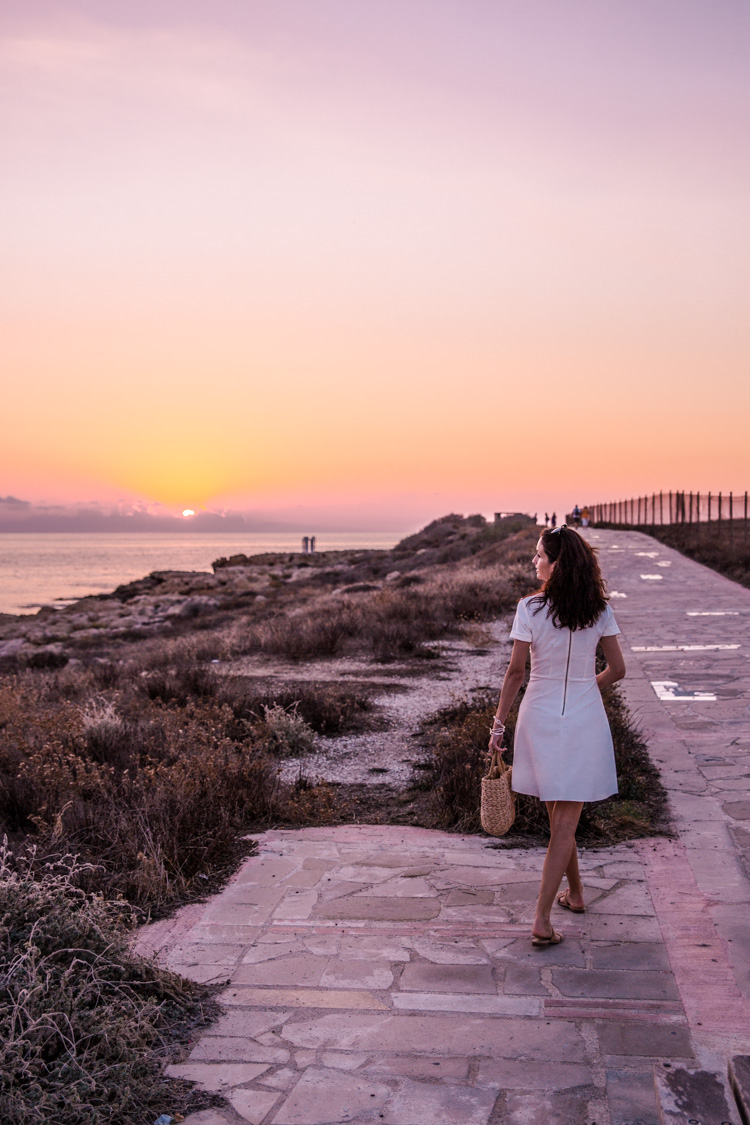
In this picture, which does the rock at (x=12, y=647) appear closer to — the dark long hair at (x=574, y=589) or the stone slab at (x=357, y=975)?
the stone slab at (x=357, y=975)

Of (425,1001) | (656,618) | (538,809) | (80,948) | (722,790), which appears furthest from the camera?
(656,618)

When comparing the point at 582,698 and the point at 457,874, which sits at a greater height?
the point at 582,698

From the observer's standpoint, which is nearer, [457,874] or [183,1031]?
[183,1031]

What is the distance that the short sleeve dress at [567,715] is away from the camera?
12.8ft

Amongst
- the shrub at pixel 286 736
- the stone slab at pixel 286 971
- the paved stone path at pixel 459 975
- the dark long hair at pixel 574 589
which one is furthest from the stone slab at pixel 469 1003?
the shrub at pixel 286 736

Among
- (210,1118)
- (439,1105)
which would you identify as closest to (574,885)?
(439,1105)

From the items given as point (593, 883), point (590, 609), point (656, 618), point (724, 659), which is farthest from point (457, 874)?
point (656, 618)

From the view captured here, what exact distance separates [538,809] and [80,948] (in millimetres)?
3108

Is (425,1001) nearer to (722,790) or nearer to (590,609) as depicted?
(590,609)

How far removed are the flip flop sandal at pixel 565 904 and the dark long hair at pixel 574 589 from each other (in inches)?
54.8

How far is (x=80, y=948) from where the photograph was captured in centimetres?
322

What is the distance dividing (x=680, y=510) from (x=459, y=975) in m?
40.7

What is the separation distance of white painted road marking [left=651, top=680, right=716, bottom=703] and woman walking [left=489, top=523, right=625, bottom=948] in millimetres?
5410

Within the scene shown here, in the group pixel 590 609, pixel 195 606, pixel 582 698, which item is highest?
pixel 590 609
